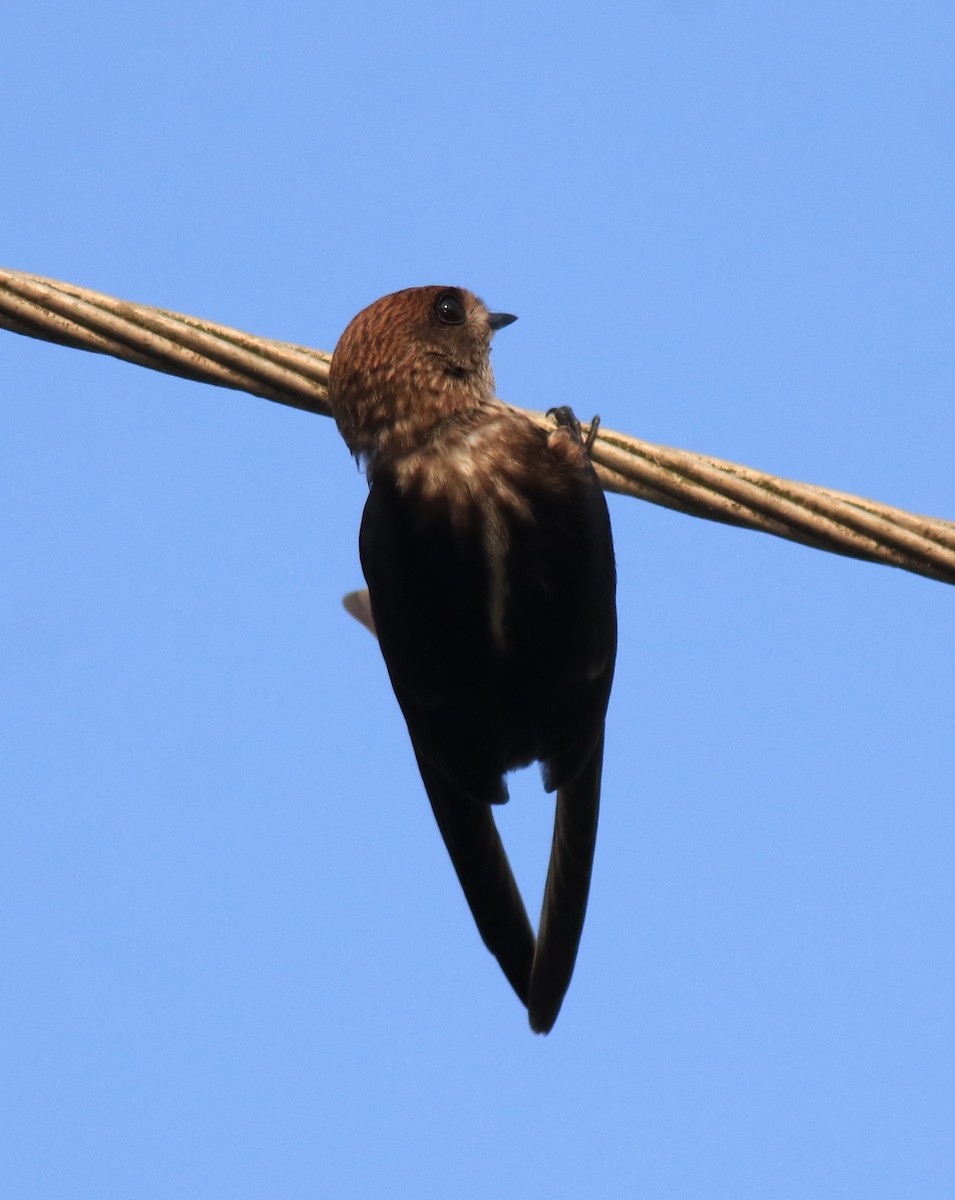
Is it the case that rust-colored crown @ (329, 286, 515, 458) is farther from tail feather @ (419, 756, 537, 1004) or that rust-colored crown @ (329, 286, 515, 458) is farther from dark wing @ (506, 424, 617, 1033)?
tail feather @ (419, 756, 537, 1004)

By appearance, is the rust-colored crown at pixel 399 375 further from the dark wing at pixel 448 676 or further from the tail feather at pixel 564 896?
the tail feather at pixel 564 896

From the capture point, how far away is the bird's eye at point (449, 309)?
3.89m

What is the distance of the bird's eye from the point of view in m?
3.89

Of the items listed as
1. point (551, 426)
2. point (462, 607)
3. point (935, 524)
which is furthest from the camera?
point (551, 426)

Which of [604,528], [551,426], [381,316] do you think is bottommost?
[604,528]

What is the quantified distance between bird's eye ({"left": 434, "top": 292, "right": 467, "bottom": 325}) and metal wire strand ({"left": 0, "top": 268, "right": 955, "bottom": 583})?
2.29 feet

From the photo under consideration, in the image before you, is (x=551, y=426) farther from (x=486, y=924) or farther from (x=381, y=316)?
(x=486, y=924)

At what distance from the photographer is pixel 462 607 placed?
3346 mm

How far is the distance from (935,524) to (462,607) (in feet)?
3.08

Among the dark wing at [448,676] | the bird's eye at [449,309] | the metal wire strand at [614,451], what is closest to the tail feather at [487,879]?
A: the dark wing at [448,676]

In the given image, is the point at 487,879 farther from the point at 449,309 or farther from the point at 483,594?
the point at 449,309

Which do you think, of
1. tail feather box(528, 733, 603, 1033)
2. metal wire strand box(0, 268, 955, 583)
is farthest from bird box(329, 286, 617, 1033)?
metal wire strand box(0, 268, 955, 583)

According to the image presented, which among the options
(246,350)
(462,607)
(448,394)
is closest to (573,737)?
(462,607)

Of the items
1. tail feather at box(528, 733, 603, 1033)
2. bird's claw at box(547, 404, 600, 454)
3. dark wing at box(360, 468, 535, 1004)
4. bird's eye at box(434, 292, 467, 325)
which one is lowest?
tail feather at box(528, 733, 603, 1033)
